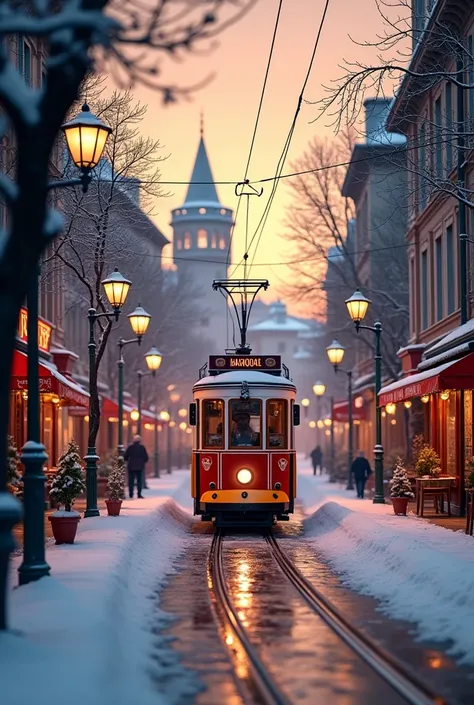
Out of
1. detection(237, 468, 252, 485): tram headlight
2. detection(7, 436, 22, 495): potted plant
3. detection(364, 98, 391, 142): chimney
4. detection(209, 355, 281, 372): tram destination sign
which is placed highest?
detection(364, 98, 391, 142): chimney

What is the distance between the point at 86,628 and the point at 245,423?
13504 millimetres

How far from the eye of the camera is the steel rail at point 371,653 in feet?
29.0

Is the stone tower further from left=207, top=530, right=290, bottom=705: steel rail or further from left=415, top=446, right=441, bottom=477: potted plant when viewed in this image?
left=207, top=530, right=290, bottom=705: steel rail

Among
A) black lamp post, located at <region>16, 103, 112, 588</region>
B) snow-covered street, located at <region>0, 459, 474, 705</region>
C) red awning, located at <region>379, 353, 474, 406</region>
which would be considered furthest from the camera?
red awning, located at <region>379, 353, 474, 406</region>

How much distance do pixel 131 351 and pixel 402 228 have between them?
13401 millimetres

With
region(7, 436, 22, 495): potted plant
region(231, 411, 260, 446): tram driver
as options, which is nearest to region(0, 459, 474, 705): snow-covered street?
region(7, 436, 22, 495): potted plant

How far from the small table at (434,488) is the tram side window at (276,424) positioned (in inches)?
161

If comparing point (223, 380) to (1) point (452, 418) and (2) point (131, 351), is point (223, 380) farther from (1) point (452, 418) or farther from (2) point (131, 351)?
(2) point (131, 351)

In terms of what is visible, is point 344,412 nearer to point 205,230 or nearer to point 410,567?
point 410,567

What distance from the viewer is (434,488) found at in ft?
86.6

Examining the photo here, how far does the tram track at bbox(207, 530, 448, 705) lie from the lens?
883 centimetres

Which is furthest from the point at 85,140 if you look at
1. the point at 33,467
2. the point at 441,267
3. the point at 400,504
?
the point at 441,267

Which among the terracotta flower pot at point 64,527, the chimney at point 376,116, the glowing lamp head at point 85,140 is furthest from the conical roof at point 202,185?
the glowing lamp head at point 85,140

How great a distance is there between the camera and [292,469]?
2373 centimetres
